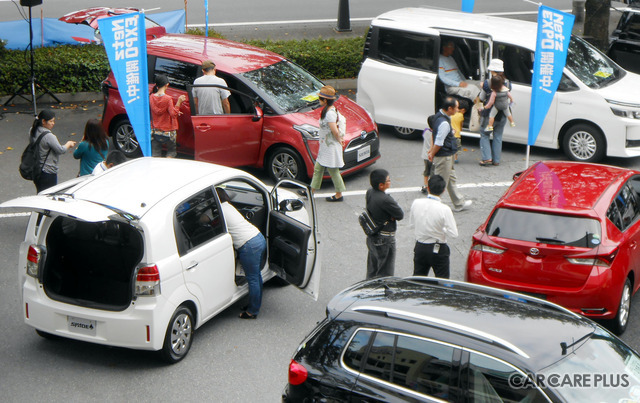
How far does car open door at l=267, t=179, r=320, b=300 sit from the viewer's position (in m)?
8.20

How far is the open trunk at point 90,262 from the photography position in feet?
24.9

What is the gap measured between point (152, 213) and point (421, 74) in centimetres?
771

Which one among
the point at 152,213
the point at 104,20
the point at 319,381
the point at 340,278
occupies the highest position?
the point at 104,20

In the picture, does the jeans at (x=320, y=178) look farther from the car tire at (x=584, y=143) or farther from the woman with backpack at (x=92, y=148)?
the car tire at (x=584, y=143)

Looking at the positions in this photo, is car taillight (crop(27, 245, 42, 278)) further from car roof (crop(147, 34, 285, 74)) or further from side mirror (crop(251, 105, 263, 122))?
A: car roof (crop(147, 34, 285, 74))

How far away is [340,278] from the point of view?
9.57m

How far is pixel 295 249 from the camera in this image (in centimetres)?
829

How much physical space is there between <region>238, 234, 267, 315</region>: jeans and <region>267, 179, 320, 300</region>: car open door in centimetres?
18

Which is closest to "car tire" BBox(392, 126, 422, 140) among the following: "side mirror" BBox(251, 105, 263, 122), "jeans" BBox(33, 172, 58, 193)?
"side mirror" BBox(251, 105, 263, 122)

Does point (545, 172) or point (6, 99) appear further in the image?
point (6, 99)

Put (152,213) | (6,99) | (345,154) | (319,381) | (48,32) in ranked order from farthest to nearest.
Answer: (48,32) → (6,99) → (345,154) → (152,213) → (319,381)

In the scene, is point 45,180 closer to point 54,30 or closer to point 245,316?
point 245,316

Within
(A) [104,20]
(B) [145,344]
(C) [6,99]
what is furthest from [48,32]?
(B) [145,344]

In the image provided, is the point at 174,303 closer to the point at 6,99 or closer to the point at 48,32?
the point at 6,99
